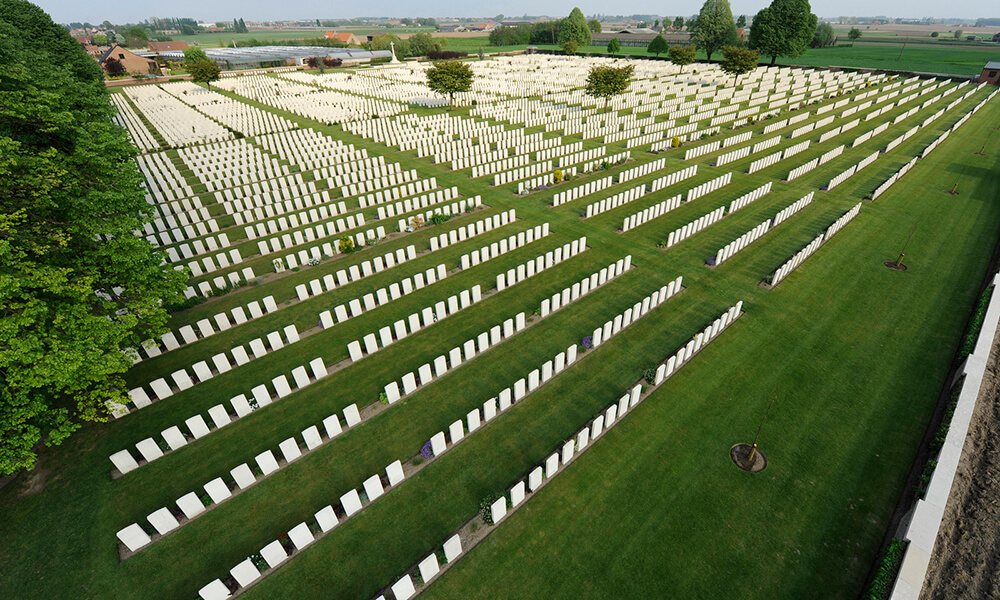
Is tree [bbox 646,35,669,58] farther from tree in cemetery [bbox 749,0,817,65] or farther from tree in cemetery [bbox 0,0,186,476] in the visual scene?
tree in cemetery [bbox 0,0,186,476]

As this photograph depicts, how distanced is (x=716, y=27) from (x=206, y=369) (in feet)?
320

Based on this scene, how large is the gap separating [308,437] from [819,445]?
11456mm

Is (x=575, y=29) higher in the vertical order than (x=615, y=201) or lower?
higher

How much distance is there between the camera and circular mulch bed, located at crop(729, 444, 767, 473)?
8.93 metres

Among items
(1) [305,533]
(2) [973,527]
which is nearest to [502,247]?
(1) [305,533]

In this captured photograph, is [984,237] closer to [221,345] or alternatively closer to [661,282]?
[661,282]

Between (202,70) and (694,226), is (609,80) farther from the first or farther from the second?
(202,70)

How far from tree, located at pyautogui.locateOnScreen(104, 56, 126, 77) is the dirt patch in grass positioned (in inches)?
4524

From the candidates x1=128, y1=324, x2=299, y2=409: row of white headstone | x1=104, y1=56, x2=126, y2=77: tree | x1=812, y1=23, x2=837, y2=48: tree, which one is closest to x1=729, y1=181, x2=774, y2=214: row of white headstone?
x1=128, y1=324, x2=299, y2=409: row of white headstone

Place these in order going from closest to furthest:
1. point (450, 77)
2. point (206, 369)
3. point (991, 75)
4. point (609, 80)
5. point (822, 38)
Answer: point (206, 369) < point (609, 80) < point (450, 77) < point (991, 75) < point (822, 38)

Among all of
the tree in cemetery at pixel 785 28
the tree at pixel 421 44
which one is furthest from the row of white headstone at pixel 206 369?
the tree at pixel 421 44

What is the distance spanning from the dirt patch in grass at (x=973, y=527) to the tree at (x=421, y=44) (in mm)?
120002

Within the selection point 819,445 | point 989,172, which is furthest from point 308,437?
point 989,172

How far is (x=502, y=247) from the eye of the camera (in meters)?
17.5
